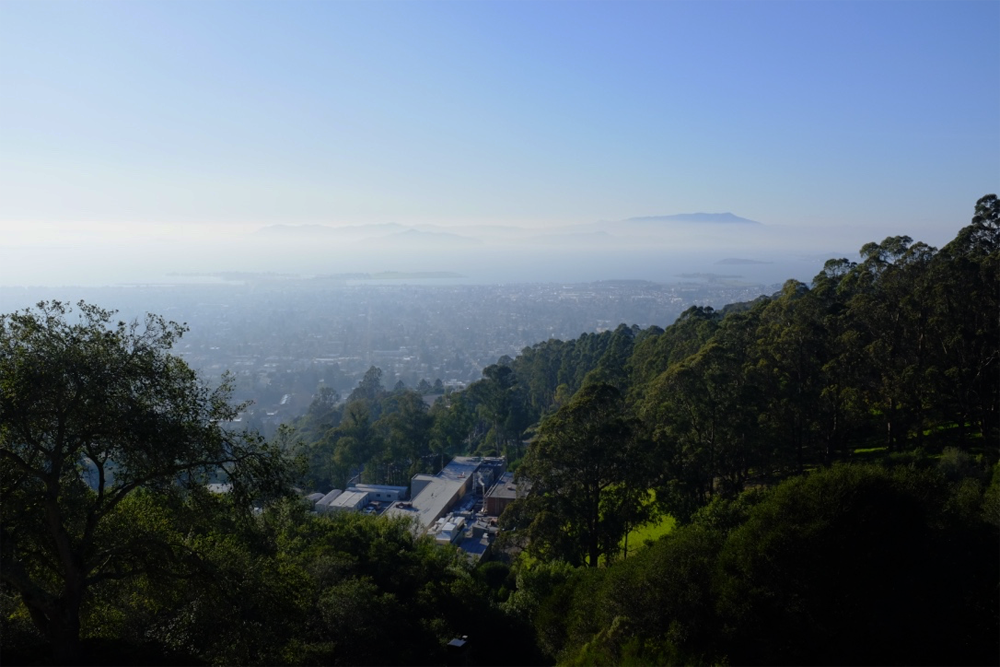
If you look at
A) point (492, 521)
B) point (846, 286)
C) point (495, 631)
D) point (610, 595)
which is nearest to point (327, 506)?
point (492, 521)

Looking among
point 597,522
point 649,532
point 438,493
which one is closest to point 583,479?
point 597,522

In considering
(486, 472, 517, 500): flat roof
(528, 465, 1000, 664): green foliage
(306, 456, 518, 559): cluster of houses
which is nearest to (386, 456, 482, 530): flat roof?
(306, 456, 518, 559): cluster of houses

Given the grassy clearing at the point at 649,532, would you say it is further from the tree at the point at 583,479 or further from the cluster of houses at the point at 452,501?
the cluster of houses at the point at 452,501

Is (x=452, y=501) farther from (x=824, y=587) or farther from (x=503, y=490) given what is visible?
(x=824, y=587)

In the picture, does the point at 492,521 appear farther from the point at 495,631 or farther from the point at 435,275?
the point at 435,275

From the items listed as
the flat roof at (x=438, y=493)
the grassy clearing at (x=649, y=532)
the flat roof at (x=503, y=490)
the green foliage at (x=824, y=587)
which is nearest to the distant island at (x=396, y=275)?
the flat roof at (x=438, y=493)

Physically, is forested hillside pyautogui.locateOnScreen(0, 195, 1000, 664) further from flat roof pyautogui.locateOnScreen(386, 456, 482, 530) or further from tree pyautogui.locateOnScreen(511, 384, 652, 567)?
flat roof pyautogui.locateOnScreen(386, 456, 482, 530)
